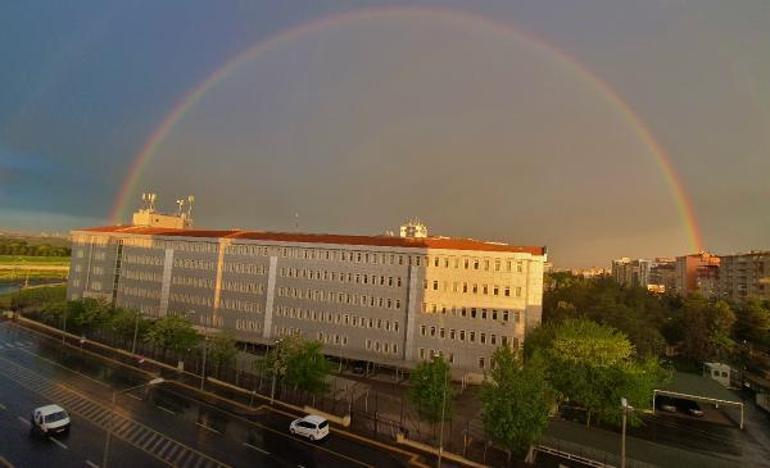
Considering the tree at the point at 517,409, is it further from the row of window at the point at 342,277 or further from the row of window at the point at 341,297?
the row of window at the point at 342,277

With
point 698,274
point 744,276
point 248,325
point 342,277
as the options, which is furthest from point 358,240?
point 698,274

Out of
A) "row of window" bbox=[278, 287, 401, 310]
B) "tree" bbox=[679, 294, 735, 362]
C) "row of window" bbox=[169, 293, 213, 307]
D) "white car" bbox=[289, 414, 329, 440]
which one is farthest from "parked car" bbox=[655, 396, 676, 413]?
"row of window" bbox=[169, 293, 213, 307]

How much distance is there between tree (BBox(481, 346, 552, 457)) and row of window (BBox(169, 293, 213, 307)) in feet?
187

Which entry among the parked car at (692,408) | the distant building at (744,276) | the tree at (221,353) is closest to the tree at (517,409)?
the parked car at (692,408)

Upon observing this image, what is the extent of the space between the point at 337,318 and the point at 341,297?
2960 mm

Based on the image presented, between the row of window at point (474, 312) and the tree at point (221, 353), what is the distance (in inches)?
939

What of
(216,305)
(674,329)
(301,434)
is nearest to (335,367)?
(301,434)

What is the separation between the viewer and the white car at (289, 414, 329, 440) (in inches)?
1382

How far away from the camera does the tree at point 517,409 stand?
31141 millimetres

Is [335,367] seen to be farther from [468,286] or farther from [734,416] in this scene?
[734,416]

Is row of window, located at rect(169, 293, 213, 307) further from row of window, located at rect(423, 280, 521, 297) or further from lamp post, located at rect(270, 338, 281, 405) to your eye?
row of window, located at rect(423, 280, 521, 297)

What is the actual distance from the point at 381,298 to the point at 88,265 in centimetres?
6541

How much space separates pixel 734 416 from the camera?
52.0 metres

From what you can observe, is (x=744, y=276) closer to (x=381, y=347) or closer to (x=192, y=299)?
(x=381, y=347)
